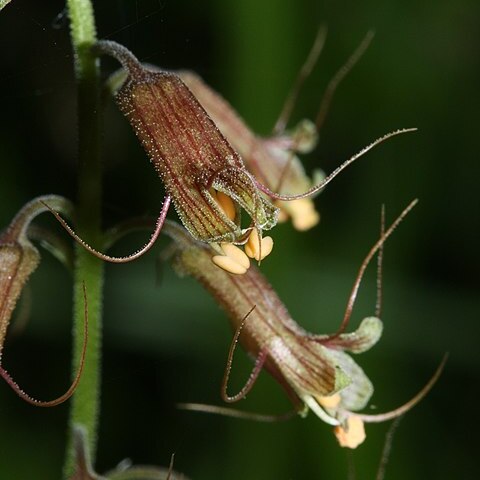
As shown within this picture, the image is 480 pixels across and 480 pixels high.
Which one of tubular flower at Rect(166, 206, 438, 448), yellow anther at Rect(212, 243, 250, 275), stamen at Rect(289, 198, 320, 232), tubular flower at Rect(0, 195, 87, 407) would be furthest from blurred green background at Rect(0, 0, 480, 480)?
yellow anther at Rect(212, 243, 250, 275)

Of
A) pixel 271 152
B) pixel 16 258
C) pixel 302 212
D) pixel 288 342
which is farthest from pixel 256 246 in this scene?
pixel 271 152

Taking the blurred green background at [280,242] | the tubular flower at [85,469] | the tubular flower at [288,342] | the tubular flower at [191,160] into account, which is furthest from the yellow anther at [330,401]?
the blurred green background at [280,242]

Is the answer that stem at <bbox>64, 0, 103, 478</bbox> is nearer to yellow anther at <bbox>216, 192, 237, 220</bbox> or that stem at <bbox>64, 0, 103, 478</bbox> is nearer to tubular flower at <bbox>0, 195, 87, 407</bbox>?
tubular flower at <bbox>0, 195, 87, 407</bbox>

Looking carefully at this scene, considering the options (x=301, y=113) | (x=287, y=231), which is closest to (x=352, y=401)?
(x=287, y=231)

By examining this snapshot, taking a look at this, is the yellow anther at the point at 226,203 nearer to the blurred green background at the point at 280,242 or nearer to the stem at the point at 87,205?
the stem at the point at 87,205

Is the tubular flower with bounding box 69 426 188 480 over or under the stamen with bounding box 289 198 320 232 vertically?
under

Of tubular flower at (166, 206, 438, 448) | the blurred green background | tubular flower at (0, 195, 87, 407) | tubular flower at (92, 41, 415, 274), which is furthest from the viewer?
→ the blurred green background
